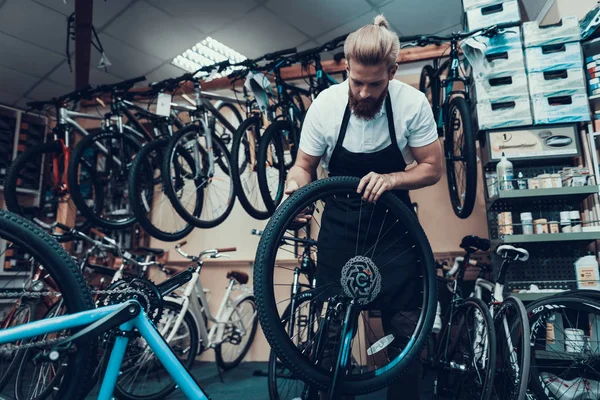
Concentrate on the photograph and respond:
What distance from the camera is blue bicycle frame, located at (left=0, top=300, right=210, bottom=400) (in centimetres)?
77

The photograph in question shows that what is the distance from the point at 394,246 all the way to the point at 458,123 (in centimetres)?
151

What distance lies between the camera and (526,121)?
6.69ft

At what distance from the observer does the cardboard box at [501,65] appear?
6.91 feet

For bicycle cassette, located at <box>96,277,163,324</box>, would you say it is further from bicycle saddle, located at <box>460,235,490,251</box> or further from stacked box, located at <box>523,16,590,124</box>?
stacked box, located at <box>523,16,590,124</box>

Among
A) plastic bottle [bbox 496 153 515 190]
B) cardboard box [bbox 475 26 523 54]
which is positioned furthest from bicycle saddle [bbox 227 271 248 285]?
cardboard box [bbox 475 26 523 54]

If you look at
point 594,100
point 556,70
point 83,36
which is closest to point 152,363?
point 83,36

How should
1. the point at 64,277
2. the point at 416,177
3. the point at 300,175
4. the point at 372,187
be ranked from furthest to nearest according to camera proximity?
1. the point at 300,175
2. the point at 416,177
3. the point at 372,187
4. the point at 64,277

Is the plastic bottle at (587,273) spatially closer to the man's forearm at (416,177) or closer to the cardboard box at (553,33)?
the cardboard box at (553,33)

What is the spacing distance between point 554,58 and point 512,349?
1.64 m

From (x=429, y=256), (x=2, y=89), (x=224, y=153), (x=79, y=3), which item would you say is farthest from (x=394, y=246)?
(x=2, y=89)

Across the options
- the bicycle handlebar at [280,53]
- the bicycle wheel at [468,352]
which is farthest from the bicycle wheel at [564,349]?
the bicycle handlebar at [280,53]

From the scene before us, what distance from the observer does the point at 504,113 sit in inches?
82.0

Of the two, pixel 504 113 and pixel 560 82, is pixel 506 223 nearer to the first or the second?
pixel 504 113

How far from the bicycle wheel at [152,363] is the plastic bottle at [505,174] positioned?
6.56 ft
